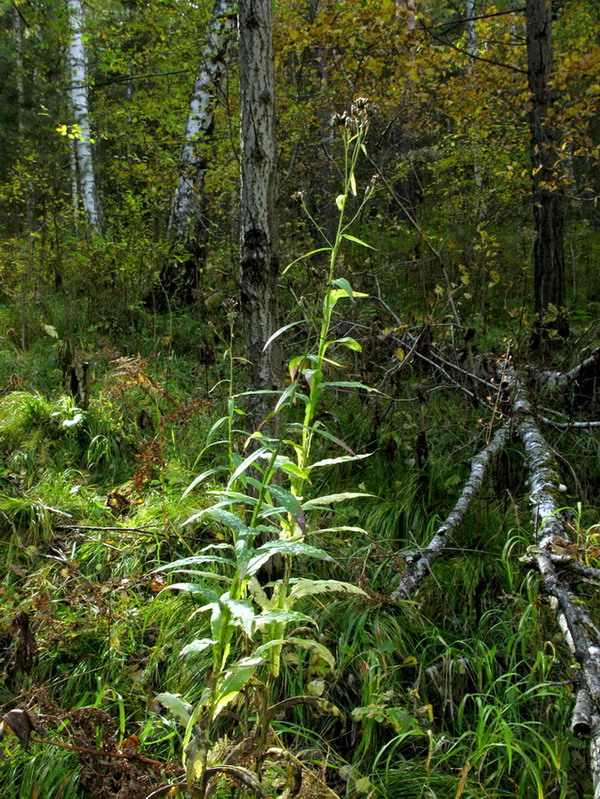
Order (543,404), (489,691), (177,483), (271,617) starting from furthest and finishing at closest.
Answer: (543,404) → (177,483) → (489,691) → (271,617)

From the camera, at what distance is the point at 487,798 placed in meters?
1.67

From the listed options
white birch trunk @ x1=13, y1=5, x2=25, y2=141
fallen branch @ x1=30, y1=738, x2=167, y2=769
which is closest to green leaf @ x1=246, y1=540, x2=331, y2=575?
fallen branch @ x1=30, y1=738, x2=167, y2=769

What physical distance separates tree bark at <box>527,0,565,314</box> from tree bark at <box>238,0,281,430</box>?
13.0 ft

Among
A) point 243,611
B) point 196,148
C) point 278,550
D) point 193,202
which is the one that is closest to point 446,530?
point 278,550

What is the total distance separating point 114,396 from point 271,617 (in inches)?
122

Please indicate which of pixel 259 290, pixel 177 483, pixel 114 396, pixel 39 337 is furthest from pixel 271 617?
pixel 39 337

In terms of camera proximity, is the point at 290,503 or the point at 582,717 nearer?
the point at 290,503

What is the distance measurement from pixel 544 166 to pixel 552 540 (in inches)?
182

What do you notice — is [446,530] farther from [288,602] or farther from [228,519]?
[228,519]

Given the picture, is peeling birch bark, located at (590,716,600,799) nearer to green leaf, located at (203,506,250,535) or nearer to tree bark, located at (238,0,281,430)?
green leaf, located at (203,506,250,535)

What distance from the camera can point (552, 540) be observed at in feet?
6.98

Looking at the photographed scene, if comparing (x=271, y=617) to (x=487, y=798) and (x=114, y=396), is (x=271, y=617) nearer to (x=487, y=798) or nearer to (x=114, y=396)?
(x=487, y=798)

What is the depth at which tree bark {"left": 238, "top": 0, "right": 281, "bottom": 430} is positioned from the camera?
2.38 m

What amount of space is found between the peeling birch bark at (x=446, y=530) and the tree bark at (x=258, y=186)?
107 cm
